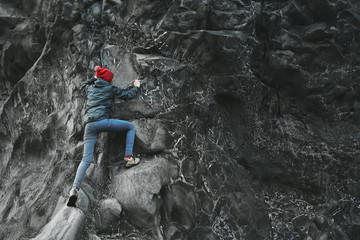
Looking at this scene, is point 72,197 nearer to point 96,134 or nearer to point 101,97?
point 96,134

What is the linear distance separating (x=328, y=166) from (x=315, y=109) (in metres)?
1.47

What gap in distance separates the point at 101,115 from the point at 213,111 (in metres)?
2.86

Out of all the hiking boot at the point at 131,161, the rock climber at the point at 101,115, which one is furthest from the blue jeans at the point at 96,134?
the hiking boot at the point at 131,161

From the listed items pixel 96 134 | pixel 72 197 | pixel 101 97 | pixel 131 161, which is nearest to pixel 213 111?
pixel 131 161

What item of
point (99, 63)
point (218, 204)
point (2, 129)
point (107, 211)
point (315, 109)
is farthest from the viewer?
point (2, 129)

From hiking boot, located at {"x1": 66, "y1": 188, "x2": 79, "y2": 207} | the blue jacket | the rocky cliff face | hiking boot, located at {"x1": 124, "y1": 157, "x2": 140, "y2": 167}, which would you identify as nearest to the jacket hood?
the blue jacket

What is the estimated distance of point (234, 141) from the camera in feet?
26.7

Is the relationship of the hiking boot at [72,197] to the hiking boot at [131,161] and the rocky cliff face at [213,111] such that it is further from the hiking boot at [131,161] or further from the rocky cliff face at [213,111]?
the hiking boot at [131,161]

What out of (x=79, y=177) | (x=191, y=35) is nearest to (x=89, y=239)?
(x=79, y=177)

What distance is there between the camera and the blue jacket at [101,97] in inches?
255

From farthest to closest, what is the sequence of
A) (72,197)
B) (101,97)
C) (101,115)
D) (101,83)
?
(101,83) → (101,97) → (101,115) → (72,197)

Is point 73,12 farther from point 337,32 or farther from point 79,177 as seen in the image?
point 337,32

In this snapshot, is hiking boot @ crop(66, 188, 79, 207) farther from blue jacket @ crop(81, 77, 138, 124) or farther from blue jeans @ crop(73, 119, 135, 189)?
blue jacket @ crop(81, 77, 138, 124)

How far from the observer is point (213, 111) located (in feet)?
26.5
